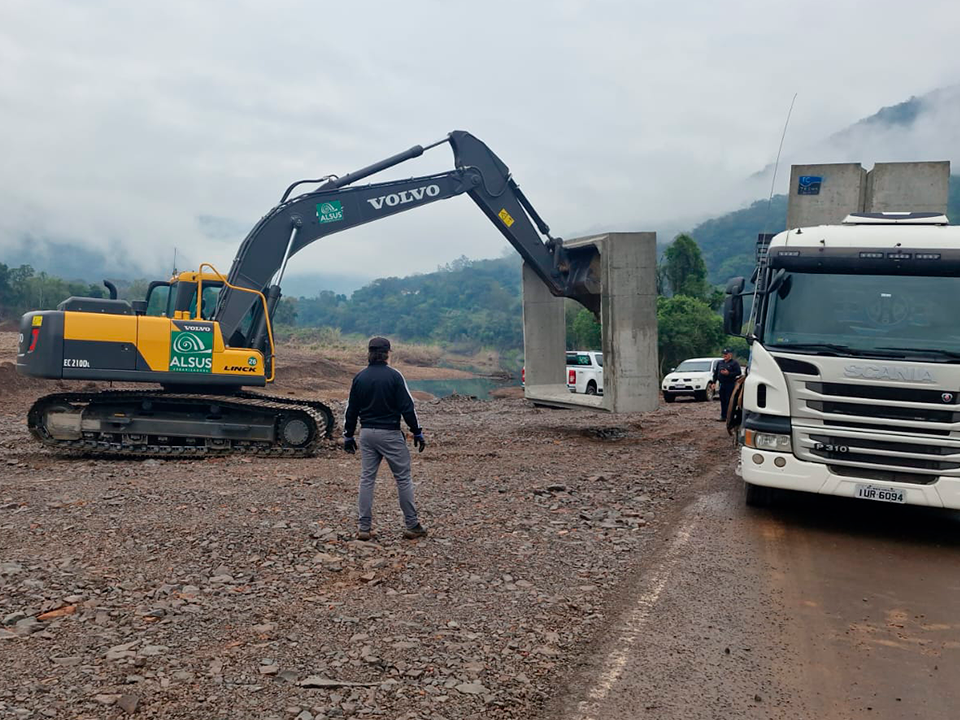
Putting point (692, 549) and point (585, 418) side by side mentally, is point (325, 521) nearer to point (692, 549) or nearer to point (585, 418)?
point (692, 549)

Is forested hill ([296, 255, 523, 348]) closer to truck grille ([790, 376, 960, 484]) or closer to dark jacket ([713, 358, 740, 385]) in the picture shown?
dark jacket ([713, 358, 740, 385])

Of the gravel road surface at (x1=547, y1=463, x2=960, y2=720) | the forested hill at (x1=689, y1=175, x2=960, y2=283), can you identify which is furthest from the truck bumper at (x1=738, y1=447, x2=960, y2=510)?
the forested hill at (x1=689, y1=175, x2=960, y2=283)

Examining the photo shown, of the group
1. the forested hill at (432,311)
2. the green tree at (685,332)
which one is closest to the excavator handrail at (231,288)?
the green tree at (685,332)

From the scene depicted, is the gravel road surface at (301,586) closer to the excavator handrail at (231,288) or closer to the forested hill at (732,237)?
the excavator handrail at (231,288)

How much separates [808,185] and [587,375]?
12.4 metres

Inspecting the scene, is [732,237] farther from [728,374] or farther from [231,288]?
[231,288]

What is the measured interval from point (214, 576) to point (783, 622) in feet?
13.5

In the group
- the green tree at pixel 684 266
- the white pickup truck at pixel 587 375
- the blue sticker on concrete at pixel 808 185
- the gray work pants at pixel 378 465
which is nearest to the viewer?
the gray work pants at pixel 378 465

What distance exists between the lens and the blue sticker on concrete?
1089 cm

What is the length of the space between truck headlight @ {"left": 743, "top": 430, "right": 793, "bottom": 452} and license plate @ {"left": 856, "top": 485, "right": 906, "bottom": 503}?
2.40 feet

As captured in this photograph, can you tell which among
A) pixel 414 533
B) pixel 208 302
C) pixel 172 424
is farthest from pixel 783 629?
pixel 172 424

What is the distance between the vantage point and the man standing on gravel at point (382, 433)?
7133mm

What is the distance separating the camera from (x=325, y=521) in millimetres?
7730

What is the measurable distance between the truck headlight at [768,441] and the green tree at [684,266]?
139 ft
